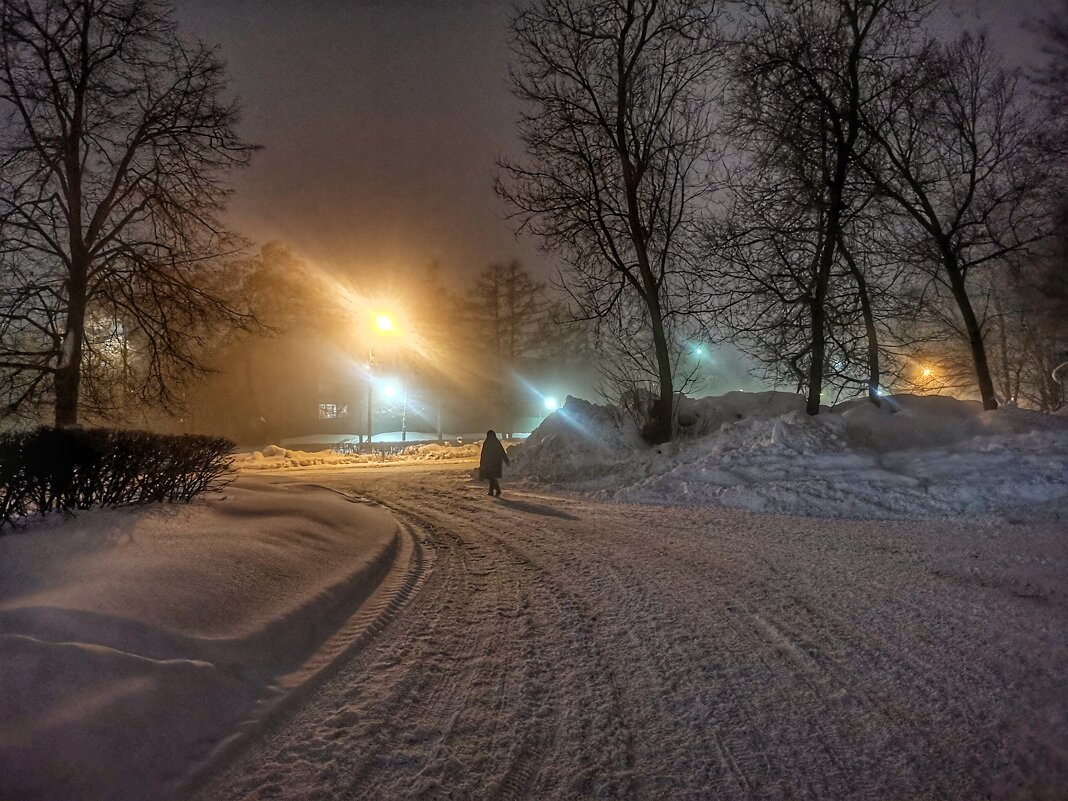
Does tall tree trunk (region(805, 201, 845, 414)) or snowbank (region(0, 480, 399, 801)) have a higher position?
tall tree trunk (region(805, 201, 845, 414))

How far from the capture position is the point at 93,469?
6.94 meters

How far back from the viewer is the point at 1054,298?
15.5 metres

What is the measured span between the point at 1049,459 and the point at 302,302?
4121 centimetres

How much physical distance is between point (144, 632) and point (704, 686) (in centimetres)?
356

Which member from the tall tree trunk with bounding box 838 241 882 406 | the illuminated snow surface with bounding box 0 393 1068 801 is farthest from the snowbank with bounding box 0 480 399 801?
the tall tree trunk with bounding box 838 241 882 406

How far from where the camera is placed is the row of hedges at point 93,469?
6.20 metres

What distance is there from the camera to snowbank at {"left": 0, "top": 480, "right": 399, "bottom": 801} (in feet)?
10.3

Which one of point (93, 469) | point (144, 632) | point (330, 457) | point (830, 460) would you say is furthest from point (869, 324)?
point (330, 457)

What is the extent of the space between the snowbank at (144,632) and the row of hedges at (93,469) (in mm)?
319

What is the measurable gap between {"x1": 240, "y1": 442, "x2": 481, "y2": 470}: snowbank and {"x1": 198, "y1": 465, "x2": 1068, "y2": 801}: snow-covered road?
804 inches

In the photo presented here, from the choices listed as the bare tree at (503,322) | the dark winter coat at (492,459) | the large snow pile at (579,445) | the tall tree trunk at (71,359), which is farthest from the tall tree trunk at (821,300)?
the bare tree at (503,322)

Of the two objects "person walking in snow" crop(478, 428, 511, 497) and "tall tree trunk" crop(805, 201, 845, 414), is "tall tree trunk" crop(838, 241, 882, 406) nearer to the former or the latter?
"tall tree trunk" crop(805, 201, 845, 414)

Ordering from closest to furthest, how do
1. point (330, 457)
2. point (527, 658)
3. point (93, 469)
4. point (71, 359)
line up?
1. point (527, 658)
2. point (93, 469)
3. point (71, 359)
4. point (330, 457)

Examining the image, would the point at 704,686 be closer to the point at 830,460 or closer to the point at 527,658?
the point at 527,658
